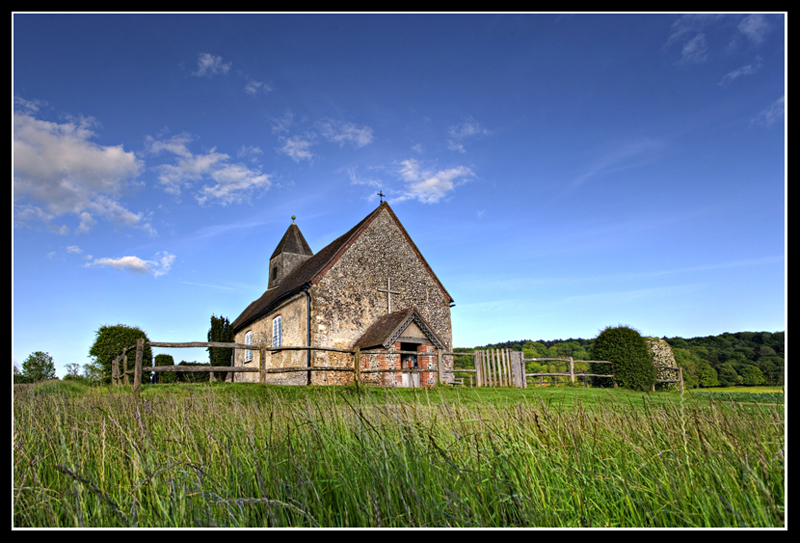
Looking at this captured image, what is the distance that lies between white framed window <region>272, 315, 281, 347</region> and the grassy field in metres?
17.7

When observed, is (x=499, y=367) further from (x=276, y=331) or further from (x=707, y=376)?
(x=276, y=331)

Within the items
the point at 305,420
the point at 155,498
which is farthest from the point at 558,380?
the point at 155,498

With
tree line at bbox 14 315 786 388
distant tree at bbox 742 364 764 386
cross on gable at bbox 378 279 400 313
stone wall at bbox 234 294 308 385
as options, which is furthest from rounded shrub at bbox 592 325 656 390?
stone wall at bbox 234 294 308 385

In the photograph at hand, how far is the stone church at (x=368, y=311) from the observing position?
18.5 metres

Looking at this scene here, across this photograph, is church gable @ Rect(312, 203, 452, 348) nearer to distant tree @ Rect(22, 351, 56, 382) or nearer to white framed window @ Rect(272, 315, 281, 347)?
white framed window @ Rect(272, 315, 281, 347)

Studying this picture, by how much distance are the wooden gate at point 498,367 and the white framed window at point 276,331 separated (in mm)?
10153

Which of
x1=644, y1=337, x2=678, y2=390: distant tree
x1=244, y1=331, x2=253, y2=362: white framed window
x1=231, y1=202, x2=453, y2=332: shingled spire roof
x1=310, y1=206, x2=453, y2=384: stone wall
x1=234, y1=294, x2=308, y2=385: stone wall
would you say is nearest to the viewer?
x1=310, y1=206, x2=453, y2=384: stone wall

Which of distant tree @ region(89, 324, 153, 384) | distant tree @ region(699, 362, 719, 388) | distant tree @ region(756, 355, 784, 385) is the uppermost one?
distant tree @ region(89, 324, 153, 384)

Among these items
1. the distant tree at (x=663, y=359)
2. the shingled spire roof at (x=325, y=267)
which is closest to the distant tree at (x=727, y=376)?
the distant tree at (x=663, y=359)

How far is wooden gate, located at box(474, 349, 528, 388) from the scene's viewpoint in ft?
56.4

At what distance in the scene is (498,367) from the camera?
17391mm

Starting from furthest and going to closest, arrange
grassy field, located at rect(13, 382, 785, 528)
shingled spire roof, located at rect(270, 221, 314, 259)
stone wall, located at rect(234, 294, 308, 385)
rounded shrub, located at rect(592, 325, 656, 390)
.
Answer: shingled spire roof, located at rect(270, 221, 314, 259) → stone wall, located at rect(234, 294, 308, 385) → rounded shrub, located at rect(592, 325, 656, 390) → grassy field, located at rect(13, 382, 785, 528)
